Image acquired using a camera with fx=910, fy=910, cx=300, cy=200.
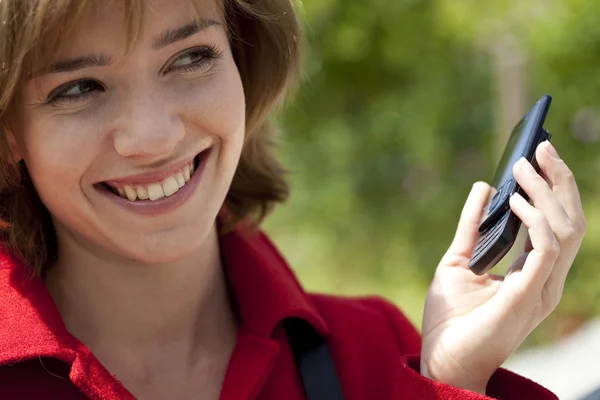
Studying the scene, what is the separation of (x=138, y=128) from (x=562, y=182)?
2.72 feet

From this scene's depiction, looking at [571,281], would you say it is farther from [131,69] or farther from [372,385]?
[131,69]

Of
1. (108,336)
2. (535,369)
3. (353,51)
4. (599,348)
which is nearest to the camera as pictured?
(108,336)

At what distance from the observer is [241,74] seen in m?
2.07

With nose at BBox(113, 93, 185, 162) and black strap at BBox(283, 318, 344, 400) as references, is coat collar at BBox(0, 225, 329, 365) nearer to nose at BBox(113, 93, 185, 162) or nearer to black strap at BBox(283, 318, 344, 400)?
black strap at BBox(283, 318, 344, 400)

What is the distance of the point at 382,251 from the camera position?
555cm

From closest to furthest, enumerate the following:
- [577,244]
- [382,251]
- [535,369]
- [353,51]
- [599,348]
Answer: [577,244] → [599,348] → [535,369] → [382,251] → [353,51]

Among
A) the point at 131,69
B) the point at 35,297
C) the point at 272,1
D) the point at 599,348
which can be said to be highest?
the point at 272,1

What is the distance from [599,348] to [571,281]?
184cm

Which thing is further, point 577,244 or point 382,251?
point 382,251

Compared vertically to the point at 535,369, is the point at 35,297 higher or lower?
higher

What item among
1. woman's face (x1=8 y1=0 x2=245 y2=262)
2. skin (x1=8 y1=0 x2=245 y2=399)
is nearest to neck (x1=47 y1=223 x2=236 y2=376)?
skin (x1=8 y1=0 x2=245 y2=399)

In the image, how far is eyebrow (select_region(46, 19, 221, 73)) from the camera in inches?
64.9

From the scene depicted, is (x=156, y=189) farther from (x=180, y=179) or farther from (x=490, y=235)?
(x=490, y=235)

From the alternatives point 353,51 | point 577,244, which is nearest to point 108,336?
point 577,244
